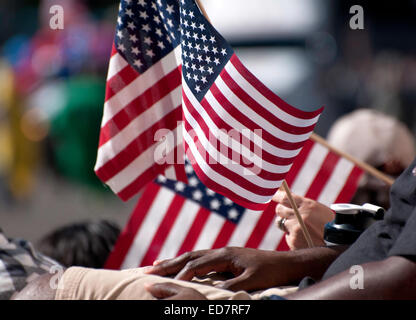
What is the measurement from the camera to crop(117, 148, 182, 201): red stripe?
360 centimetres

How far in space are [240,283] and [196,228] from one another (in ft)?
5.64

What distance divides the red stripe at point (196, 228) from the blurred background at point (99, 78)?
4719 millimetres

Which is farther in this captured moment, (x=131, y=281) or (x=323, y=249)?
(x=323, y=249)

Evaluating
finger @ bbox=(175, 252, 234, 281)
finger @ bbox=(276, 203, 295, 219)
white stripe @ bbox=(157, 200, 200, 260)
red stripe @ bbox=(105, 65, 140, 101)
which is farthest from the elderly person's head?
finger @ bbox=(175, 252, 234, 281)

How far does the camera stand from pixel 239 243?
429 centimetres

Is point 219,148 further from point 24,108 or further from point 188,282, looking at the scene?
point 24,108

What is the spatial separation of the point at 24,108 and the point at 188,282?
373 inches

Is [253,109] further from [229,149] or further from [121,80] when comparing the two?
[121,80]

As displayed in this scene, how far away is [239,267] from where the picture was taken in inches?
106

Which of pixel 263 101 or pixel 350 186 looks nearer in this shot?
pixel 263 101

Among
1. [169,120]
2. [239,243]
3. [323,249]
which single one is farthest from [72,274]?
[239,243]

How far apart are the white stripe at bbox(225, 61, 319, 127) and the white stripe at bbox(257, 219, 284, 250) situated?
1.15 meters

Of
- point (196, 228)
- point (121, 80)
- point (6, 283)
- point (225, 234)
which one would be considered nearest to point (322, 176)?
point (225, 234)

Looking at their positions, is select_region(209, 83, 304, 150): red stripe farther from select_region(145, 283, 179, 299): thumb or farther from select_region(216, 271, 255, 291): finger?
select_region(145, 283, 179, 299): thumb
